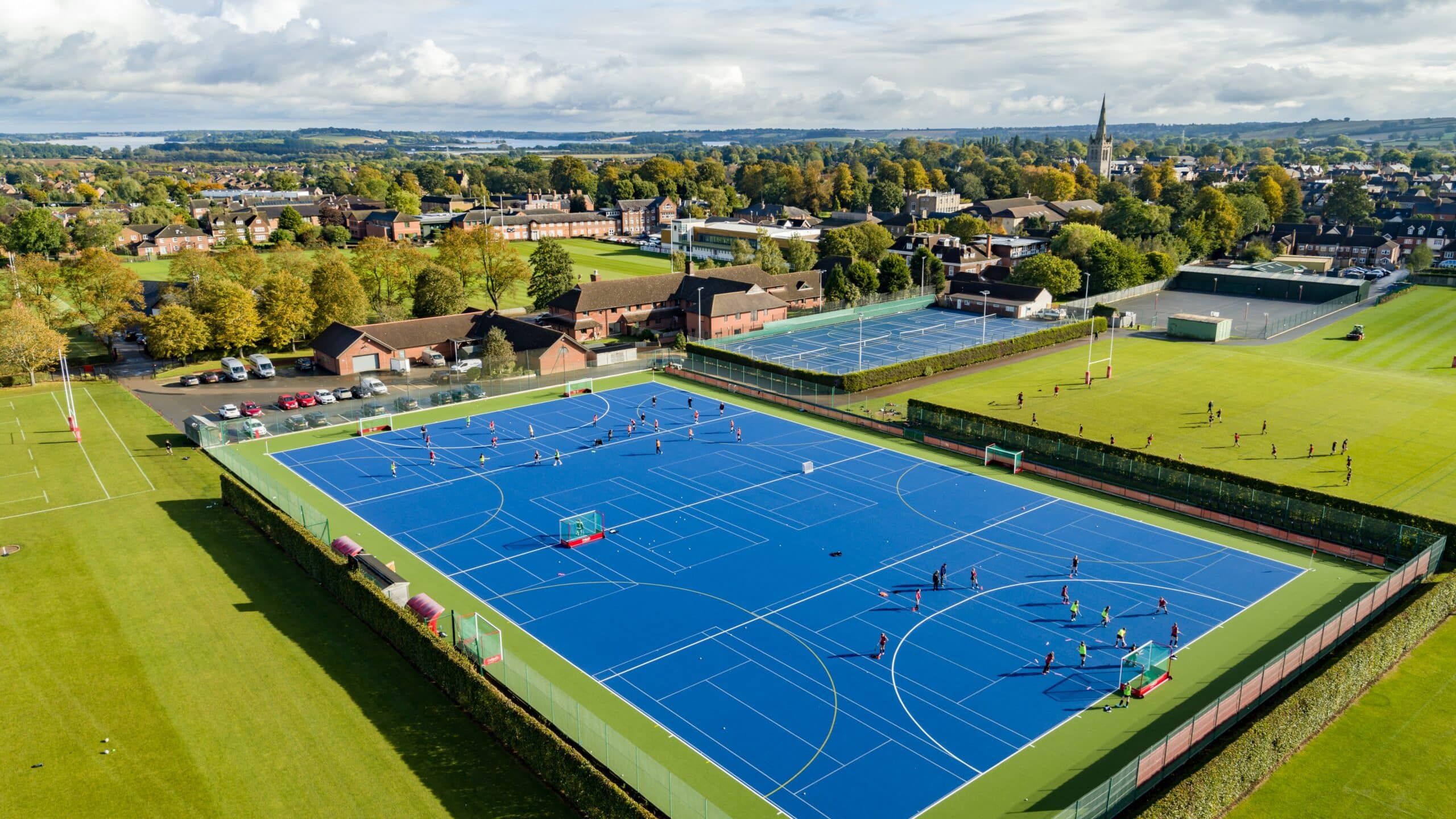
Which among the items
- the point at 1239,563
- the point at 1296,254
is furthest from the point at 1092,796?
the point at 1296,254

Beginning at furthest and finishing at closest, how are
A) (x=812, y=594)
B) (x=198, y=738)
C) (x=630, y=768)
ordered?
(x=812, y=594) < (x=198, y=738) < (x=630, y=768)

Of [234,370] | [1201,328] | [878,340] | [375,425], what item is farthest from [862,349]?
[234,370]

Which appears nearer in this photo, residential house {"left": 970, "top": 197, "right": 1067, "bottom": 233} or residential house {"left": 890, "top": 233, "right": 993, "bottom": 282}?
residential house {"left": 890, "top": 233, "right": 993, "bottom": 282}

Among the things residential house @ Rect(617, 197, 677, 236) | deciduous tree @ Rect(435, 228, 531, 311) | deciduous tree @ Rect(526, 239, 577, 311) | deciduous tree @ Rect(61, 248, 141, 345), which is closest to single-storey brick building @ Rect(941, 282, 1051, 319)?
deciduous tree @ Rect(526, 239, 577, 311)

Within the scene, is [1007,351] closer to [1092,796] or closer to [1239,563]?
[1239,563]

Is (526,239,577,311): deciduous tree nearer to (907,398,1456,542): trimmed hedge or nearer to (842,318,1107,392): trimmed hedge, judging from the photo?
(842,318,1107,392): trimmed hedge

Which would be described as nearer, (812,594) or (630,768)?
(630,768)

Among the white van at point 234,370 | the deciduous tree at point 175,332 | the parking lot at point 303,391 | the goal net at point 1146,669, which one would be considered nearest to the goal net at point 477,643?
the goal net at point 1146,669

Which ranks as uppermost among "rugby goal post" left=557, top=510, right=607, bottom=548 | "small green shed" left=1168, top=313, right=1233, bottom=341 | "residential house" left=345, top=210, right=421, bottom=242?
"residential house" left=345, top=210, right=421, bottom=242
